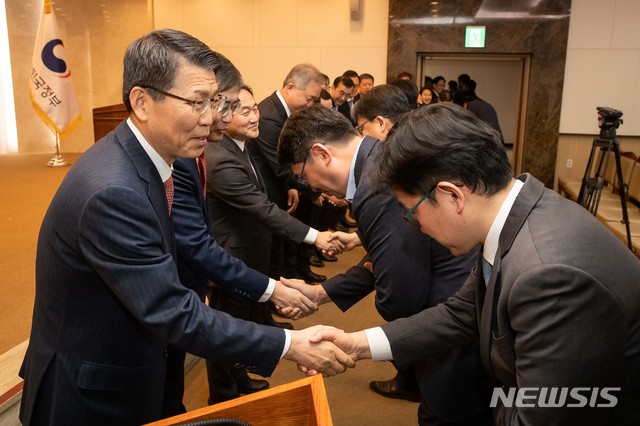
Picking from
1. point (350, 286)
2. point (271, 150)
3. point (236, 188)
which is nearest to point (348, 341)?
point (350, 286)

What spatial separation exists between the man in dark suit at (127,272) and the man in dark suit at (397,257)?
1.72ft

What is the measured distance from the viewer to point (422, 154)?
4.04 feet

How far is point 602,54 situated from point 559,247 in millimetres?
7890

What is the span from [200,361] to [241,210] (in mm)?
965

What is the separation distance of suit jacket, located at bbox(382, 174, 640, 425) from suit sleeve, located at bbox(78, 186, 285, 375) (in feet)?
2.17

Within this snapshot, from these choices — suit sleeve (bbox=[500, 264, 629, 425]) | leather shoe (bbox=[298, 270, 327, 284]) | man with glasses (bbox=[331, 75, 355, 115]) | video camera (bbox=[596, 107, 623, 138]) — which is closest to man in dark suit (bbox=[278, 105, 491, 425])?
suit sleeve (bbox=[500, 264, 629, 425])

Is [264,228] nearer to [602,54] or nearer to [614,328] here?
[614,328]

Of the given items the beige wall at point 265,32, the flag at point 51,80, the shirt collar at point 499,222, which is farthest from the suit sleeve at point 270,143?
the flag at point 51,80

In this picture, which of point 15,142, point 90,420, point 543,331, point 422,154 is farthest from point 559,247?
point 15,142

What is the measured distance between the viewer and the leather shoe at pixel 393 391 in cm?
292

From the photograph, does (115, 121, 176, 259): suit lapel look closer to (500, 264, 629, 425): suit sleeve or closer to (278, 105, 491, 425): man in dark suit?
(278, 105, 491, 425): man in dark suit

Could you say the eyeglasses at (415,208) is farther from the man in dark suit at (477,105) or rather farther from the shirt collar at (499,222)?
the man in dark suit at (477,105)

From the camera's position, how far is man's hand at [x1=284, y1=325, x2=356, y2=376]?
65.6 inches

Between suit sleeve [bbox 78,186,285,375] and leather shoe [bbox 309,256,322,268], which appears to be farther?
leather shoe [bbox 309,256,322,268]
